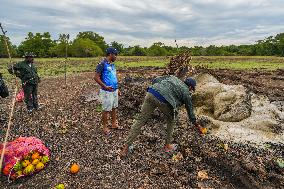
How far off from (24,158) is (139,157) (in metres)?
2.05

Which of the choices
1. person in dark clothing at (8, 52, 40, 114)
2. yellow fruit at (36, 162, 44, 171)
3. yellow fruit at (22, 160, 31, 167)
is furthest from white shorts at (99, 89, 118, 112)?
person in dark clothing at (8, 52, 40, 114)

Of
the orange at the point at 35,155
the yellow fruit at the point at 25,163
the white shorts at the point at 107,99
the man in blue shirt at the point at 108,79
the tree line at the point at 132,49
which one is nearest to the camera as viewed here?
the yellow fruit at the point at 25,163

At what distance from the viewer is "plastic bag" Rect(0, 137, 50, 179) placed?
5660 millimetres

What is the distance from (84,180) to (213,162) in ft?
7.68

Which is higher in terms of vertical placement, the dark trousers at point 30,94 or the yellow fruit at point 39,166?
the dark trousers at point 30,94

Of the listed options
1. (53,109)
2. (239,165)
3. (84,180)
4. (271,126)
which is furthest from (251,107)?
(53,109)

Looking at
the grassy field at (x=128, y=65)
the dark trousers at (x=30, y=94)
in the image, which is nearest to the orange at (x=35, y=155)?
the dark trousers at (x=30, y=94)

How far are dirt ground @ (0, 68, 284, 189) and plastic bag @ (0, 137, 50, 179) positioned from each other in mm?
152

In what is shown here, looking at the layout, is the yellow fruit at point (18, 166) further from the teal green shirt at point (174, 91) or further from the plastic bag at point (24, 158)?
the teal green shirt at point (174, 91)

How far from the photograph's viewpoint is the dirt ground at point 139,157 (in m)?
5.59

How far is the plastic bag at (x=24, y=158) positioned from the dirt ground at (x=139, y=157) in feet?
0.50

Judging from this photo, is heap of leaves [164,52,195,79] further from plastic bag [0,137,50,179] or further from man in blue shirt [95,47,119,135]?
plastic bag [0,137,50,179]

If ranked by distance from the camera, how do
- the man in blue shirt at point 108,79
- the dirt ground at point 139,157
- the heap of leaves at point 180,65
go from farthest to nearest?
1. the heap of leaves at point 180,65
2. the man in blue shirt at point 108,79
3. the dirt ground at point 139,157

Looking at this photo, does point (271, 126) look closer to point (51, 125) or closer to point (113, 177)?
point (113, 177)
